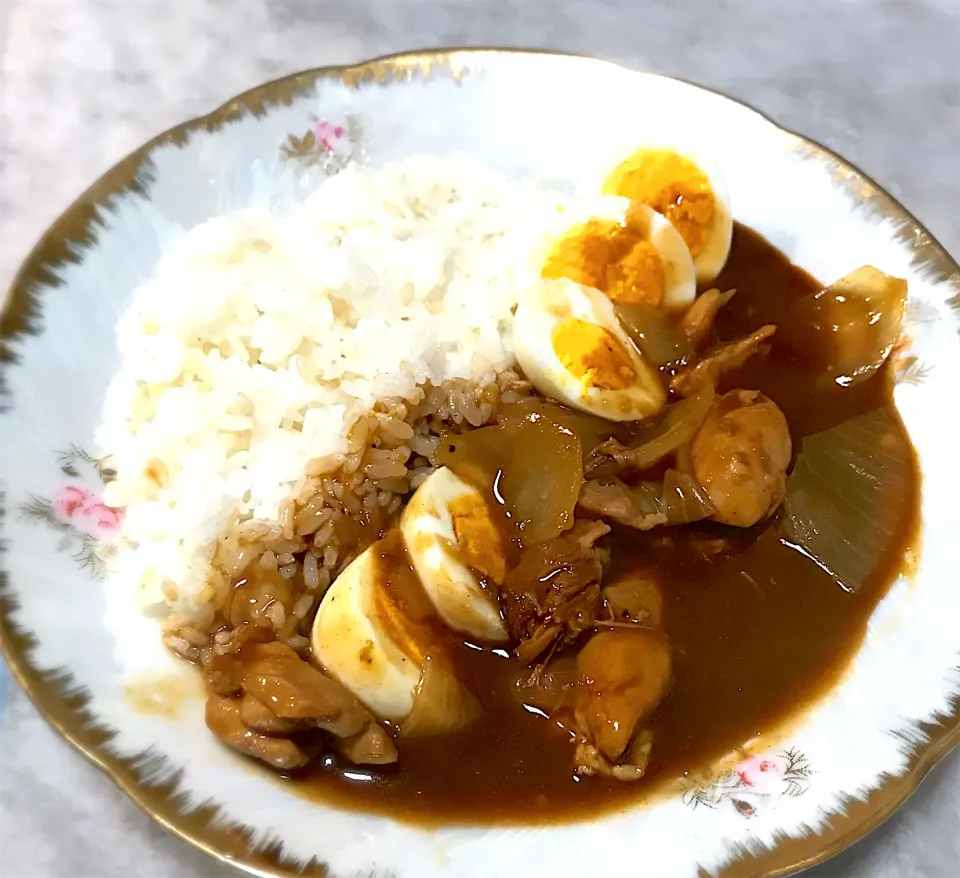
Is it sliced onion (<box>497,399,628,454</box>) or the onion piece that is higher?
sliced onion (<box>497,399,628,454</box>)

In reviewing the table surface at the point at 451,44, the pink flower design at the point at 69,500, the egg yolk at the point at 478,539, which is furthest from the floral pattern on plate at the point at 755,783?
the table surface at the point at 451,44

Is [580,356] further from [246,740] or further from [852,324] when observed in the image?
[246,740]

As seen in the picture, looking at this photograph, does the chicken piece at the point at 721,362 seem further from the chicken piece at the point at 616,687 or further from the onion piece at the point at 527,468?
the chicken piece at the point at 616,687

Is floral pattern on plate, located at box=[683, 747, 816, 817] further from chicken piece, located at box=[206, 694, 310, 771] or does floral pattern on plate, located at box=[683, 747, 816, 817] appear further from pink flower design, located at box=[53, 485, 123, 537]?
pink flower design, located at box=[53, 485, 123, 537]

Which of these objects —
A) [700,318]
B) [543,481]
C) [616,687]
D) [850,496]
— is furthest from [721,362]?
[616,687]

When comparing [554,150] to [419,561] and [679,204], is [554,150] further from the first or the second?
[419,561]

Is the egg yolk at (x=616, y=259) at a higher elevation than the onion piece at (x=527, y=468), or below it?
higher

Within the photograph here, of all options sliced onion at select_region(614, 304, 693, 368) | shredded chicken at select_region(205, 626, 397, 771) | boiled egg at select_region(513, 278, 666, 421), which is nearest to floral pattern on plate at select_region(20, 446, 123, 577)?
shredded chicken at select_region(205, 626, 397, 771)
